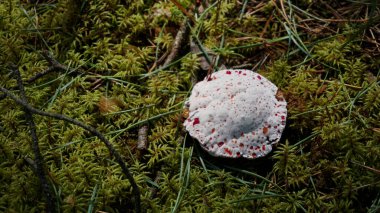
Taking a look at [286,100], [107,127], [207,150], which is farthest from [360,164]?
[107,127]

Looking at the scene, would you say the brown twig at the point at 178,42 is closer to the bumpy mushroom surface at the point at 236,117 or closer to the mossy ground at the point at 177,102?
the mossy ground at the point at 177,102

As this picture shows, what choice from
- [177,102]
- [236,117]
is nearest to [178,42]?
[177,102]

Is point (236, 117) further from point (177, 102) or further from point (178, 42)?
point (178, 42)

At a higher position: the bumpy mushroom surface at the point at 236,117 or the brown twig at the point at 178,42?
the brown twig at the point at 178,42

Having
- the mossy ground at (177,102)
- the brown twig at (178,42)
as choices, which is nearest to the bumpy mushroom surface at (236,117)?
the mossy ground at (177,102)

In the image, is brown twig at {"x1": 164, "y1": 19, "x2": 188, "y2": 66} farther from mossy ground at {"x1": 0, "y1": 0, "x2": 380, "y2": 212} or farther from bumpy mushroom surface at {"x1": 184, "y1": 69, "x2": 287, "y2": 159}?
bumpy mushroom surface at {"x1": 184, "y1": 69, "x2": 287, "y2": 159}

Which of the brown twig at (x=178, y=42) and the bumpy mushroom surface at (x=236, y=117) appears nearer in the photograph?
the bumpy mushroom surface at (x=236, y=117)

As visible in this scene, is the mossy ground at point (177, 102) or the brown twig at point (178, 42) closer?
the mossy ground at point (177, 102)
